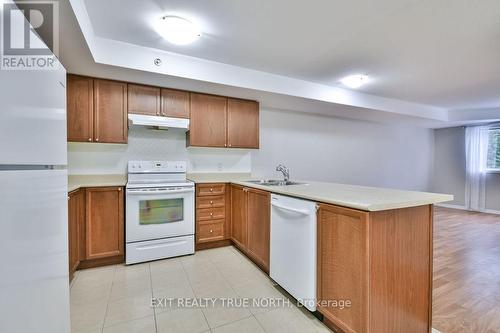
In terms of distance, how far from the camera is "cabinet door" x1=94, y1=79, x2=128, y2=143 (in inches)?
105

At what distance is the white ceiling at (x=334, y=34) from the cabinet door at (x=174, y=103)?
607 mm

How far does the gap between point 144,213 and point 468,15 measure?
11.8 ft

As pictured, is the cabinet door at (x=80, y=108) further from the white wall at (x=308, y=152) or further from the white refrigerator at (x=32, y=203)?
the white refrigerator at (x=32, y=203)

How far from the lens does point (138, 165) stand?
2994 millimetres

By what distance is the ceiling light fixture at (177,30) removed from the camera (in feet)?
6.48

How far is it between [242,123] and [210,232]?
163 centimetres

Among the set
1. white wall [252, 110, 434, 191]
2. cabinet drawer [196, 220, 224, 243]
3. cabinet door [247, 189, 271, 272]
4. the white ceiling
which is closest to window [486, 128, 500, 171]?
white wall [252, 110, 434, 191]

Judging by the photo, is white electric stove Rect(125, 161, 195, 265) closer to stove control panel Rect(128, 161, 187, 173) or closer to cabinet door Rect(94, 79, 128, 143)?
stove control panel Rect(128, 161, 187, 173)

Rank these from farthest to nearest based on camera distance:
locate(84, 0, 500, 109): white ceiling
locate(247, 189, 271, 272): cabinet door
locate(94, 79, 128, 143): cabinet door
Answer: locate(94, 79, 128, 143): cabinet door < locate(247, 189, 271, 272): cabinet door < locate(84, 0, 500, 109): white ceiling

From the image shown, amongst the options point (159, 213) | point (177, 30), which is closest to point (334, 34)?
point (177, 30)

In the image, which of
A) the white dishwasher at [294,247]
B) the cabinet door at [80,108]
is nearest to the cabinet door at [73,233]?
the cabinet door at [80,108]

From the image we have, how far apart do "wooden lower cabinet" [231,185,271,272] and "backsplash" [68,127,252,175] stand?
71 centimetres

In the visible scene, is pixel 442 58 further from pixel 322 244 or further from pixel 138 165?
pixel 138 165

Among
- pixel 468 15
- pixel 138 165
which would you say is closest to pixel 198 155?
pixel 138 165
